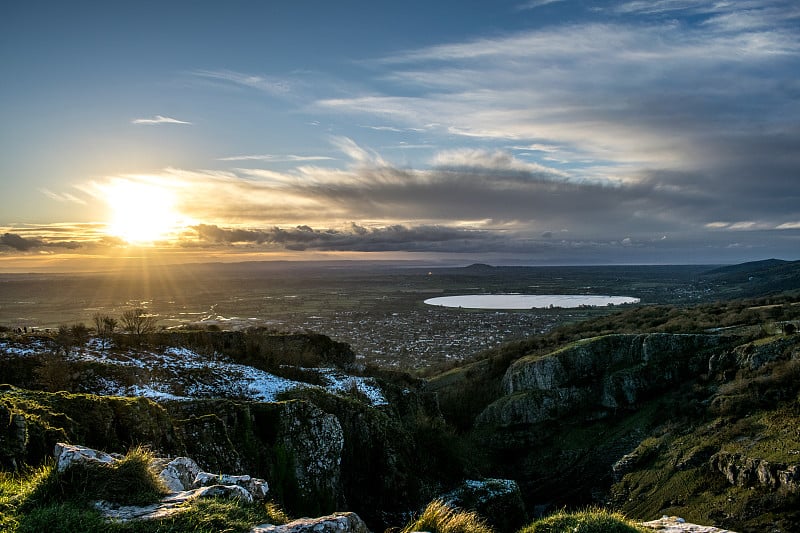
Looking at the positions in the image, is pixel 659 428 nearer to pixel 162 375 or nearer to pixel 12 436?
pixel 162 375

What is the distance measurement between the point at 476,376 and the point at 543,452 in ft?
64.5

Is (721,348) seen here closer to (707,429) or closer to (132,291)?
(707,429)

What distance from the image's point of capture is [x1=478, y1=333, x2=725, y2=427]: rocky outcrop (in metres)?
46.4

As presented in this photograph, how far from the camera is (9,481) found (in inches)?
312

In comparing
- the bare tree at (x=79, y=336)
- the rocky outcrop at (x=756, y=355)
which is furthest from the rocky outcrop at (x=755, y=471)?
the bare tree at (x=79, y=336)

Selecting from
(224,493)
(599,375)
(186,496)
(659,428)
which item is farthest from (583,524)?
(599,375)

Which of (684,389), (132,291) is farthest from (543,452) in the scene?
(132,291)

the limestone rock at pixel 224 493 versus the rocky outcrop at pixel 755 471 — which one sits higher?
the limestone rock at pixel 224 493

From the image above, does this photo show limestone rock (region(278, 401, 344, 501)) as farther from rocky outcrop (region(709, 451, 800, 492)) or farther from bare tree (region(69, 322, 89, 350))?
rocky outcrop (region(709, 451, 800, 492))

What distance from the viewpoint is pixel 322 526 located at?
764 cm

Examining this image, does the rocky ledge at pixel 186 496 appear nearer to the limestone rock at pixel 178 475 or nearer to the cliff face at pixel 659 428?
the limestone rock at pixel 178 475

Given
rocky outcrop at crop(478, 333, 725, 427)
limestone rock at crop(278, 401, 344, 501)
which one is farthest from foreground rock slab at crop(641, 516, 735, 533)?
rocky outcrop at crop(478, 333, 725, 427)

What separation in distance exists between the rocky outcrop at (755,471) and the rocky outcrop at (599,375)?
55.4 feet

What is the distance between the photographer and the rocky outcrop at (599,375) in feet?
152
